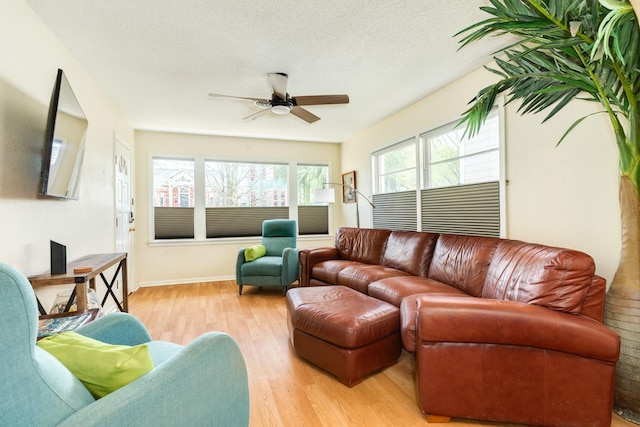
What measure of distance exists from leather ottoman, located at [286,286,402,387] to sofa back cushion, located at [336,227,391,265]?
4.68 feet

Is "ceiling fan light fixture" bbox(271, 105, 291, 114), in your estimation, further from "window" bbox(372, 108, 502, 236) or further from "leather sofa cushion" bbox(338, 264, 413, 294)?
"leather sofa cushion" bbox(338, 264, 413, 294)

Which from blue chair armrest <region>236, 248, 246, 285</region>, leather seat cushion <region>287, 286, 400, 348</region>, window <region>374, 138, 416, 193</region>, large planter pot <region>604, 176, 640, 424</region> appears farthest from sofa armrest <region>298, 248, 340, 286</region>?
large planter pot <region>604, 176, 640, 424</region>

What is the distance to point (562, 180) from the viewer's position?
2088 mm

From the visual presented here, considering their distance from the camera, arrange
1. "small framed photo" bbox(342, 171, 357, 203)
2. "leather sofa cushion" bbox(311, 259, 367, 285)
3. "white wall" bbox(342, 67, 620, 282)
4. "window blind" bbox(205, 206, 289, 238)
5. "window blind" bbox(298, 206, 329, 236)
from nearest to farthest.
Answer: "white wall" bbox(342, 67, 620, 282)
"leather sofa cushion" bbox(311, 259, 367, 285)
"window blind" bbox(205, 206, 289, 238)
"small framed photo" bbox(342, 171, 357, 203)
"window blind" bbox(298, 206, 329, 236)

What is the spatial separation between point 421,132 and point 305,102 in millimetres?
1485

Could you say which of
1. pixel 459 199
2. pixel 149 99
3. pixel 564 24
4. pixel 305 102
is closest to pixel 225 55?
pixel 305 102

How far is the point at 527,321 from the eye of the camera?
1.41 m

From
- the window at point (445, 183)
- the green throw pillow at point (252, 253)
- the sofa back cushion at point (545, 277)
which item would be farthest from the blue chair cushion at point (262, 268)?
the sofa back cushion at point (545, 277)

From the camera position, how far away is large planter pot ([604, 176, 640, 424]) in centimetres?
147

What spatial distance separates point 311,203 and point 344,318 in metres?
3.65

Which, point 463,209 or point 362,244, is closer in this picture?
point 463,209

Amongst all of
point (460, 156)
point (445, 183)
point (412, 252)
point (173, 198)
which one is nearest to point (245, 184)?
point (173, 198)

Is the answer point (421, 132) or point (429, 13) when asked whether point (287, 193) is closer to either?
point (421, 132)

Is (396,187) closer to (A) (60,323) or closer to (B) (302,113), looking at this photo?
(B) (302,113)
